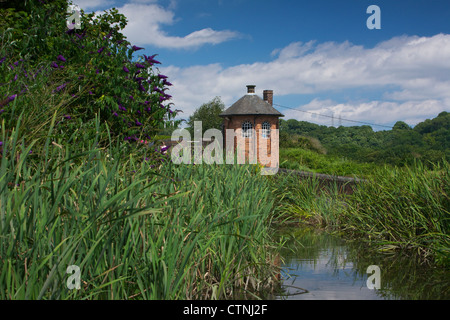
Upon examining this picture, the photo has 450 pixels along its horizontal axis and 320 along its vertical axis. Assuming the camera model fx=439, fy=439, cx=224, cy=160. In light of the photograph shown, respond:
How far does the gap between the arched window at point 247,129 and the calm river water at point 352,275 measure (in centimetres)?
2697

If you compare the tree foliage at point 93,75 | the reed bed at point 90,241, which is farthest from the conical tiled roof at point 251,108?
the reed bed at point 90,241

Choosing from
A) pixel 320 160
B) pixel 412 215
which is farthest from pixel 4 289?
pixel 320 160

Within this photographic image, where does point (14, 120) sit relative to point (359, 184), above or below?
above

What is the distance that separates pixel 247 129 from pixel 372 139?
28.5 m

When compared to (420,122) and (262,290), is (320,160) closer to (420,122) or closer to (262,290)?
(262,290)

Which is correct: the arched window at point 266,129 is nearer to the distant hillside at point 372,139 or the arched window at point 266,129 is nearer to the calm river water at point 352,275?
the distant hillside at point 372,139

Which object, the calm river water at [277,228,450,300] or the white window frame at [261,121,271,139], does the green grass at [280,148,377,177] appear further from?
the calm river water at [277,228,450,300]

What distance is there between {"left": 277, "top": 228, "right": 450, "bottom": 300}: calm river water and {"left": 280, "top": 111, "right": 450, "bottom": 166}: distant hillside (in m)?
25.9

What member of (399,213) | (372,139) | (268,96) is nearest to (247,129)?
(268,96)

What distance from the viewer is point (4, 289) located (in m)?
2.61

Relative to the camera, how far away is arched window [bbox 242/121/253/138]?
3319 cm

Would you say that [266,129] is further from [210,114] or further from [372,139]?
[372,139]

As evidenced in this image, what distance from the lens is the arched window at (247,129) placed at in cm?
3319
